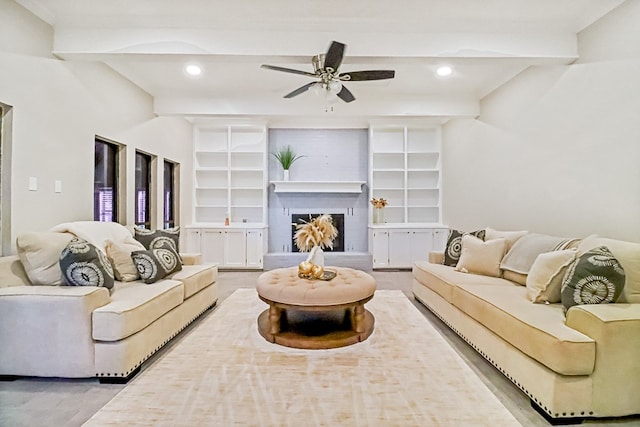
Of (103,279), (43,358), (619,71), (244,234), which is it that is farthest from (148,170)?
(619,71)

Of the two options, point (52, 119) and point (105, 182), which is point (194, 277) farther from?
point (52, 119)

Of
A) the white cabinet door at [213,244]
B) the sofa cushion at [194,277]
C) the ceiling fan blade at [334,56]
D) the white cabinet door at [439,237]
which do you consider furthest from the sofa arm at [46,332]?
the white cabinet door at [439,237]

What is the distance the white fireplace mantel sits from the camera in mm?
7203

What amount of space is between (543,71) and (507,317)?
2987 millimetres

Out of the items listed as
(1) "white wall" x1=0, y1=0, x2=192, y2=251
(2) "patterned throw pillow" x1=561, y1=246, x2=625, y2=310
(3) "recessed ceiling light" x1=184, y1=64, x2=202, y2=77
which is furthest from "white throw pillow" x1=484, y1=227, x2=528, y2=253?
(1) "white wall" x1=0, y1=0, x2=192, y2=251

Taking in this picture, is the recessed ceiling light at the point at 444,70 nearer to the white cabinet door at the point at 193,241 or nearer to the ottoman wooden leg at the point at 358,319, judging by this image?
the ottoman wooden leg at the point at 358,319

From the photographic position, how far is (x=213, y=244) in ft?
22.2

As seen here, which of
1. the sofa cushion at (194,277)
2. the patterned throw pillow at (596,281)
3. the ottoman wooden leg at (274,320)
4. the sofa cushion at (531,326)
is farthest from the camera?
the sofa cushion at (194,277)

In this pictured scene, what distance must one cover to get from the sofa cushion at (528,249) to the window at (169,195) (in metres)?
5.20

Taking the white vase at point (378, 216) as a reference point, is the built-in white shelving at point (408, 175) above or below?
above

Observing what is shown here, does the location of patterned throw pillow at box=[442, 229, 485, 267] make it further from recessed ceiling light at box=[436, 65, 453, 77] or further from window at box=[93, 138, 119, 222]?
window at box=[93, 138, 119, 222]

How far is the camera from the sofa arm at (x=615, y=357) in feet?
6.48

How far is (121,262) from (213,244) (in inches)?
134

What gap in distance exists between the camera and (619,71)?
3010 millimetres
